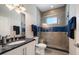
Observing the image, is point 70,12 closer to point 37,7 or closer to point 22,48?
point 37,7

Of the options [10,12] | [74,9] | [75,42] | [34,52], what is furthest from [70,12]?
[10,12]

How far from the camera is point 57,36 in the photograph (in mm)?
1607

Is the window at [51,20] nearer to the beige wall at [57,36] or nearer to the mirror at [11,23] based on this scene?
the beige wall at [57,36]

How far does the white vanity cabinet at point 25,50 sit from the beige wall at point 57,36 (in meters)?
0.21

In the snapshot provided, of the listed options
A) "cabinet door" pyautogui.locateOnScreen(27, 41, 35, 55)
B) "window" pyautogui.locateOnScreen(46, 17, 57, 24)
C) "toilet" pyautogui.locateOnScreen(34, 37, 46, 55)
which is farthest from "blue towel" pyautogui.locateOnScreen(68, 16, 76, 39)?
"cabinet door" pyautogui.locateOnScreen(27, 41, 35, 55)

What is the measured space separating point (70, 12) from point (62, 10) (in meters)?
0.13

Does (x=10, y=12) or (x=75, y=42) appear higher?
(x=10, y=12)

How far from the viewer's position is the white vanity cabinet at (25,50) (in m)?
1.37

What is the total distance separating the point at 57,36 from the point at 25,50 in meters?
0.59

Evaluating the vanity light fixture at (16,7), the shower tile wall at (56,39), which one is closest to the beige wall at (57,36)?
the shower tile wall at (56,39)

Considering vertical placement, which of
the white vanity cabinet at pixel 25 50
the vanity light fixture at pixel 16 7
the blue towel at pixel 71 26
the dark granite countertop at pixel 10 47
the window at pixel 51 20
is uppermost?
the vanity light fixture at pixel 16 7
